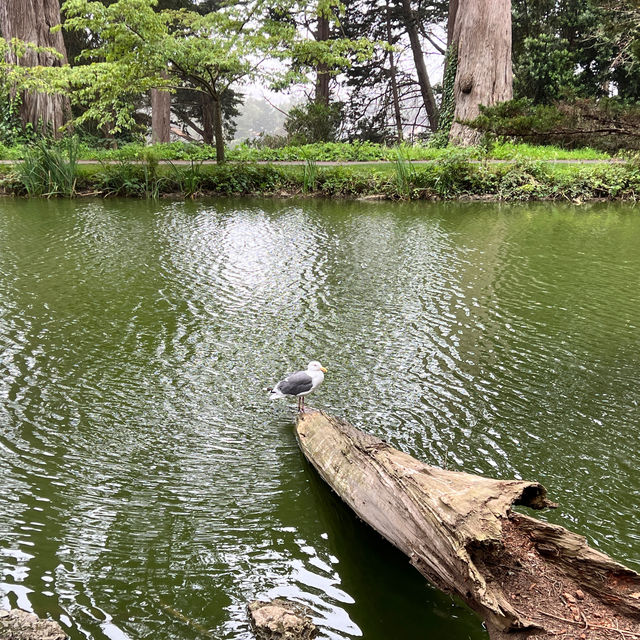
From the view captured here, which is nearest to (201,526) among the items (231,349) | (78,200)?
(231,349)

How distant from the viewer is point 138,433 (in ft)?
12.9

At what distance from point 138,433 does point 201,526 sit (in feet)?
3.51

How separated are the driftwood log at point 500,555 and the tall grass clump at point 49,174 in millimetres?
12919

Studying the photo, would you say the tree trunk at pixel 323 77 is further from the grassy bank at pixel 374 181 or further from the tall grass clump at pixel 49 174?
the tall grass clump at pixel 49 174

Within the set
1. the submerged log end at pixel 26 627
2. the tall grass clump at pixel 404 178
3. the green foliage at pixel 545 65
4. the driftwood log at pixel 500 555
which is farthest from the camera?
the green foliage at pixel 545 65

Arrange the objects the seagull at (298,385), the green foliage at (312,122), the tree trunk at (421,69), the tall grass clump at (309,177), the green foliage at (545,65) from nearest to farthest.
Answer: the seagull at (298,385) → the tall grass clump at (309,177) → the green foliage at (545,65) → the green foliage at (312,122) → the tree trunk at (421,69)

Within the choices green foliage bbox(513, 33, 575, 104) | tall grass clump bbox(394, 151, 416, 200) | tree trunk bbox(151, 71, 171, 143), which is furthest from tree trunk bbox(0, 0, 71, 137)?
green foliage bbox(513, 33, 575, 104)

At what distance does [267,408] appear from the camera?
430 cm

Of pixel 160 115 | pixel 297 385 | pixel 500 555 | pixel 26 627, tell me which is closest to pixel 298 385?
pixel 297 385

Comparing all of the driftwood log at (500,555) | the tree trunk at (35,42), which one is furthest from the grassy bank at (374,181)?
the driftwood log at (500,555)

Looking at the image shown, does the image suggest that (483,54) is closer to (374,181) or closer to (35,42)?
(374,181)

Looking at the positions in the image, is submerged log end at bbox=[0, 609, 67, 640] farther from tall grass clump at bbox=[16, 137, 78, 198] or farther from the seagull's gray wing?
tall grass clump at bbox=[16, 137, 78, 198]

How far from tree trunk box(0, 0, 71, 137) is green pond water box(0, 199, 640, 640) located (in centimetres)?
1050

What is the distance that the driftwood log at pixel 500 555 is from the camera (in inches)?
80.7
